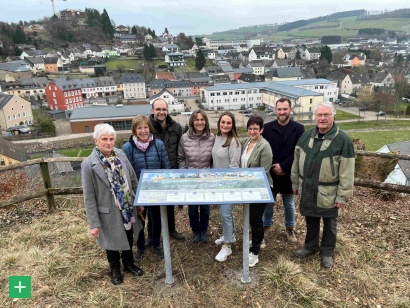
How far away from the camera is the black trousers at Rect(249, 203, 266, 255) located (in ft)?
10.7

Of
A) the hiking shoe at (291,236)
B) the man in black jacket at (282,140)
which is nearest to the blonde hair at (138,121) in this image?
the man in black jacket at (282,140)

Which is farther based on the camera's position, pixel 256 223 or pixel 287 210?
pixel 287 210

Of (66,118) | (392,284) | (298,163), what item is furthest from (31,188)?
(66,118)

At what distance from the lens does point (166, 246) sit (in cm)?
310

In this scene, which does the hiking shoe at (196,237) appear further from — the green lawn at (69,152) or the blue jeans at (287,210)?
the green lawn at (69,152)

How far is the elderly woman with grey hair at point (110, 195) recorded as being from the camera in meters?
2.87

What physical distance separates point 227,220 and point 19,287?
2267mm

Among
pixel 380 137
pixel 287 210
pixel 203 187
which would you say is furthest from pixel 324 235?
pixel 380 137

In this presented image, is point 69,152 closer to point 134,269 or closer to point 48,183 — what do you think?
point 48,183

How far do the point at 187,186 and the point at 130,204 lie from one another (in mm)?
672

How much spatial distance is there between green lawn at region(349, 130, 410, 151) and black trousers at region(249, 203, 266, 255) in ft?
86.7

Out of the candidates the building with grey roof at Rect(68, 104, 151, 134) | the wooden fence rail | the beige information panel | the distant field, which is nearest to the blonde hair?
the beige information panel

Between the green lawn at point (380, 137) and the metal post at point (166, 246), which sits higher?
the metal post at point (166, 246)

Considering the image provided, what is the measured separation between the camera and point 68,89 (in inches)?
1829
